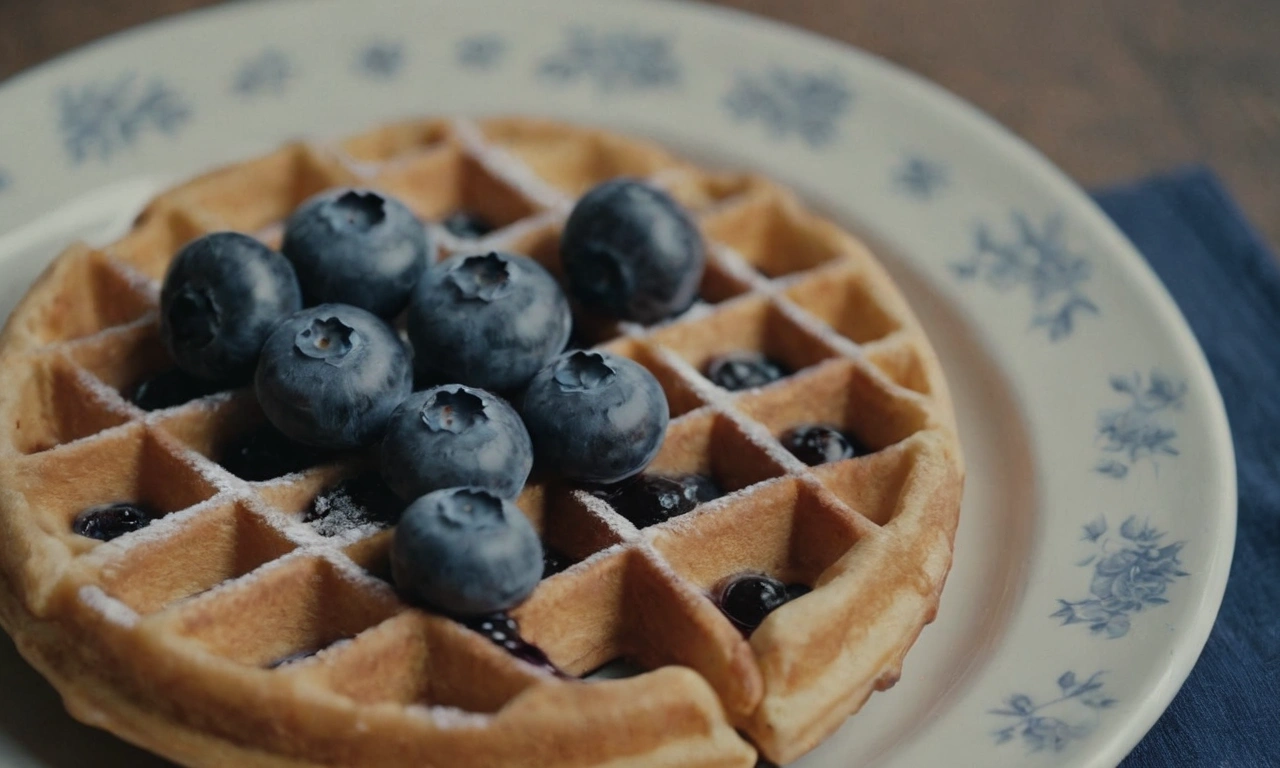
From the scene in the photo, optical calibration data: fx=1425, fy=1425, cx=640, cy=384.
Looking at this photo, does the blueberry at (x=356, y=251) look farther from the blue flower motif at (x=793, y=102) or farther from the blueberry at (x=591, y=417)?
the blue flower motif at (x=793, y=102)

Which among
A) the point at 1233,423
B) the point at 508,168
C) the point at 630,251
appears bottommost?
the point at 1233,423

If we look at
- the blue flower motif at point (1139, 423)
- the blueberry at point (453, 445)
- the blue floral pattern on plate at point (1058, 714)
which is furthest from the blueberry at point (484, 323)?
the blue flower motif at point (1139, 423)

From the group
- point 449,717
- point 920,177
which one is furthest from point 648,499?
point 920,177

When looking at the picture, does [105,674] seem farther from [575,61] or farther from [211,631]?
[575,61]

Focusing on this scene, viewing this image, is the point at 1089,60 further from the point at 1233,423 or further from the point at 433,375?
the point at 433,375

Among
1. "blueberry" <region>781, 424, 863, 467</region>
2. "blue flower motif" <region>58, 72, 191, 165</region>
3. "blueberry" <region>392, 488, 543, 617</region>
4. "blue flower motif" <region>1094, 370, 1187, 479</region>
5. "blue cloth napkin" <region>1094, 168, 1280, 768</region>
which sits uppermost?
"blueberry" <region>392, 488, 543, 617</region>

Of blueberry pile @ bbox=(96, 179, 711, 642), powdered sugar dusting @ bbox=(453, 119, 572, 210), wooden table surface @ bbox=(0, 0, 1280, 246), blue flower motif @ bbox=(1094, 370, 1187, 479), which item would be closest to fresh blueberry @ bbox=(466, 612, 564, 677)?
blueberry pile @ bbox=(96, 179, 711, 642)

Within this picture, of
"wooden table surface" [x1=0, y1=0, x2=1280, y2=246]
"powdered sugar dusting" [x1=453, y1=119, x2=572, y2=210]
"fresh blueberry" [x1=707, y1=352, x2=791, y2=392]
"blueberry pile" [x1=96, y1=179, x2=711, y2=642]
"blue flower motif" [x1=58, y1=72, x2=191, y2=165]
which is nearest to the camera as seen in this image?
"blueberry pile" [x1=96, y1=179, x2=711, y2=642]

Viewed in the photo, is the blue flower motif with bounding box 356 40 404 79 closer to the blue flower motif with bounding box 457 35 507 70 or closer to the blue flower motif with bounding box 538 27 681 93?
the blue flower motif with bounding box 457 35 507 70
